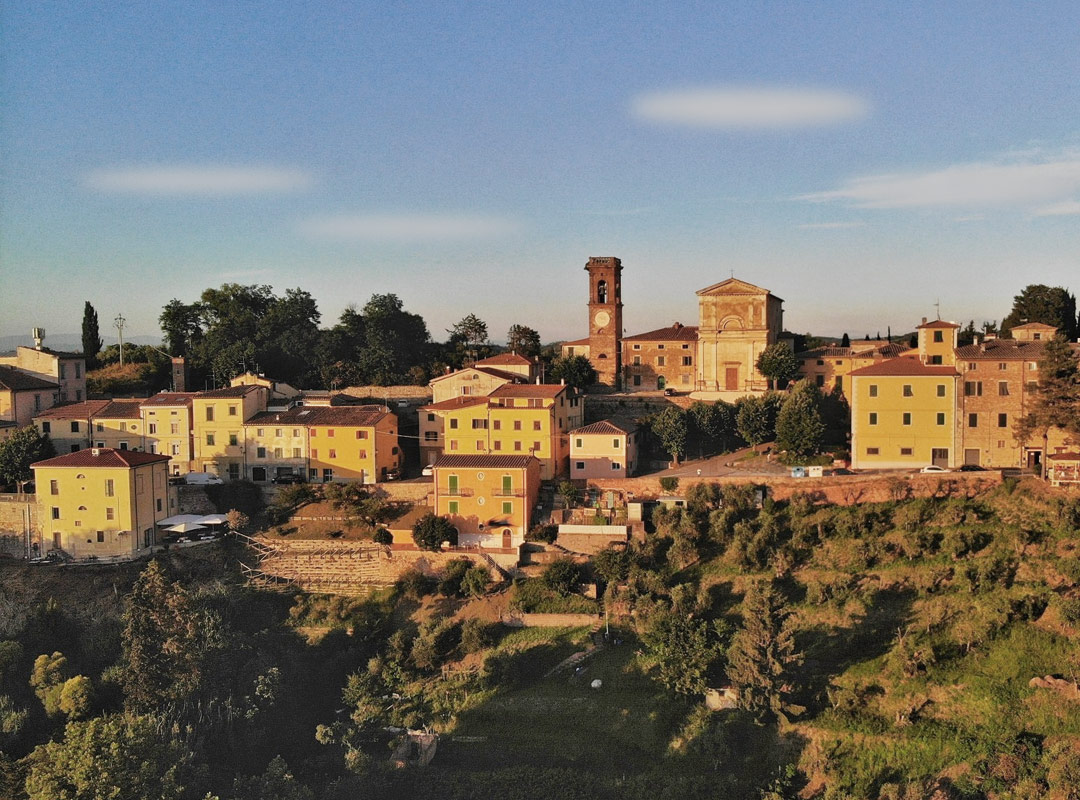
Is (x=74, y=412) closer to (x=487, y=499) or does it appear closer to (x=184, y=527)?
(x=184, y=527)

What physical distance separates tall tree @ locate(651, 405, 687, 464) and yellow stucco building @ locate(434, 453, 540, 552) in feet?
20.9

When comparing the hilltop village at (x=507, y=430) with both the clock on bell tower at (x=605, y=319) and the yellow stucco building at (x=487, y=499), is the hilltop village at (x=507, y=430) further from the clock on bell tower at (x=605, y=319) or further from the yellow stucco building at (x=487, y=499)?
the clock on bell tower at (x=605, y=319)

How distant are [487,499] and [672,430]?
8154mm

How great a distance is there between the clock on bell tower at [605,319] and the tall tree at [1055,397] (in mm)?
18568

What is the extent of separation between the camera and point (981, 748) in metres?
20.8

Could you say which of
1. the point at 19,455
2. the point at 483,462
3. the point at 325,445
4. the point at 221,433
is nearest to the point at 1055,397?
the point at 483,462

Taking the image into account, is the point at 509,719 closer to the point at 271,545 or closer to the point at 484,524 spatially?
the point at 484,524

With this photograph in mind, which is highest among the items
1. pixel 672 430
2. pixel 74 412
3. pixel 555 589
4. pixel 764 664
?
pixel 74 412

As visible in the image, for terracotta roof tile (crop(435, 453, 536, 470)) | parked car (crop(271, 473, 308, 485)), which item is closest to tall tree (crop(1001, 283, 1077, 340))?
terracotta roof tile (crop(435, 453, 536, 470))

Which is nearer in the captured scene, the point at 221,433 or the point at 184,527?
the point at 184,527

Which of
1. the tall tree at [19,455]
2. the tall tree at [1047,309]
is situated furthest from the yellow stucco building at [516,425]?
the tall tree at [1047,309]

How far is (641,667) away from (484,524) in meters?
7.98

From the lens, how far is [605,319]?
4453 centimetres

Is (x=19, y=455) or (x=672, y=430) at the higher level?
(x=672, y=430)
